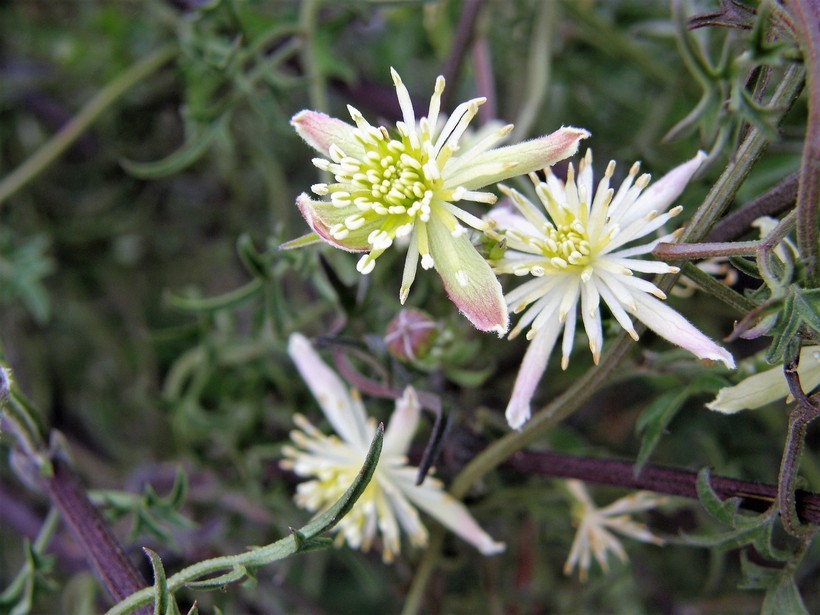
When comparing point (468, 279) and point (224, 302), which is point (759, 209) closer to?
point (468, 279)

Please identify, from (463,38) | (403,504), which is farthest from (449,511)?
(463,38)

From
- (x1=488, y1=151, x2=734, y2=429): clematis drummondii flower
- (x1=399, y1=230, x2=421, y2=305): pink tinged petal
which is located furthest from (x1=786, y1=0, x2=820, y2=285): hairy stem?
(x1=399, y1=230, x2=421, y2=305): pink tinged petal

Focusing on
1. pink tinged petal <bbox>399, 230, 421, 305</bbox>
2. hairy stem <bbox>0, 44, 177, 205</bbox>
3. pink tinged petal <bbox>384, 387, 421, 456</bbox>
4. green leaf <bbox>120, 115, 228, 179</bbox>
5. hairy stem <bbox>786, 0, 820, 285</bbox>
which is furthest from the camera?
hairy stem <bbox>0, 44, 177, 205</bbox>

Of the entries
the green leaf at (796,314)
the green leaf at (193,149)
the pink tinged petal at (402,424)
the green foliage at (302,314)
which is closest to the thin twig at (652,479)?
the green foliage at (302,314)

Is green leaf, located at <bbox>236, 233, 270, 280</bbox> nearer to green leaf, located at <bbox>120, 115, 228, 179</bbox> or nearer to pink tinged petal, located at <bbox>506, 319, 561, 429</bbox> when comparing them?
green leaf, located at <bbox>120, 115, 228, 179</bbox>

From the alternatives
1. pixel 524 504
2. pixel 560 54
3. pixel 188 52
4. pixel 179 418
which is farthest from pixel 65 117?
pixel 524 504

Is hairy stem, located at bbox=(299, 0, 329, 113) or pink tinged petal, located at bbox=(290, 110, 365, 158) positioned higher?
hairy stem, located at bbox=(299, 0, 329, 113)

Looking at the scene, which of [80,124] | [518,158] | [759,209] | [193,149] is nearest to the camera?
[518,158]
